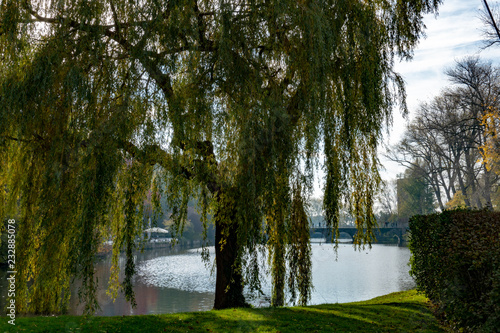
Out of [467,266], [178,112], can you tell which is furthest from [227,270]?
[467,266]

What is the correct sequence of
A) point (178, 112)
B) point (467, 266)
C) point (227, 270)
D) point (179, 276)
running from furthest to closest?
point (179, 276) < point (227, 270) < point (178, 112) < point (467, 266)

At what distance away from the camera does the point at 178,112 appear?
15.6 ft

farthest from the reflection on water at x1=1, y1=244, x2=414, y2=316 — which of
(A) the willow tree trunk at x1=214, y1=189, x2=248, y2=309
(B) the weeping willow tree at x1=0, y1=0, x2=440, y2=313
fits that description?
(B) the weeping willow tree at x1=0, y1=0, x2=440, y2=313

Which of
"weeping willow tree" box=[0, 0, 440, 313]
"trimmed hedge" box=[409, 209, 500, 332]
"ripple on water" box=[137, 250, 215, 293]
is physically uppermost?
"weeping willow tree" box=[0, 0, 440, 313]

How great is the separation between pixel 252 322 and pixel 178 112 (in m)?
Result: 3.19

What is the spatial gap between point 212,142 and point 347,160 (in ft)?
6.19

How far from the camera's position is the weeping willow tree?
15.4 ft

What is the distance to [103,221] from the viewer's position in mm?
4480

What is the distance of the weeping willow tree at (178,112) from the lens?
4.70 m

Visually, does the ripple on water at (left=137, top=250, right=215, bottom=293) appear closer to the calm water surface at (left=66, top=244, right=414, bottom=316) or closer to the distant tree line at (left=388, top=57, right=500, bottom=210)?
the calm water surface at (left=66, top=244, right=414, bottom=316)

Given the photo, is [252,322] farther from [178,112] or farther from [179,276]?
[179,276]

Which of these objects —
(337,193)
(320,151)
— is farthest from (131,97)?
(337,193)

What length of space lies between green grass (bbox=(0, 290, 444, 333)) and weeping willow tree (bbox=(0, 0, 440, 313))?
1.68ft

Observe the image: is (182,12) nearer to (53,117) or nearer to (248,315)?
(53,117)
